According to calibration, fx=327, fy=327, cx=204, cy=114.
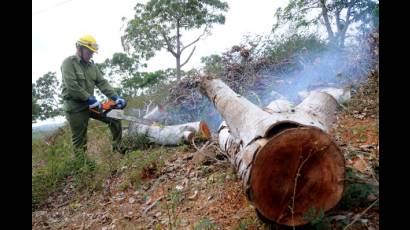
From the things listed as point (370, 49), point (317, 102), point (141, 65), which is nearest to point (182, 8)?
point (141, 65)

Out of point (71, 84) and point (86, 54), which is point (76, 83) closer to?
point (71, 84)

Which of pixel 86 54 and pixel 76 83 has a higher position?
pixel 86 54

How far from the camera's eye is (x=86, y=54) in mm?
5016

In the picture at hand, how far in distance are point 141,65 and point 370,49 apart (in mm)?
12834

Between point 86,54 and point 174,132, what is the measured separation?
1803 mm

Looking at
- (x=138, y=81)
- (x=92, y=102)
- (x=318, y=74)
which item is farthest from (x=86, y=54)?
(x=138, y=81)

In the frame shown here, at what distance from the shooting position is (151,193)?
3416 millimetres

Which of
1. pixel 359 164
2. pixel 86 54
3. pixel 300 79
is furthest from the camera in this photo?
pixel 300 79

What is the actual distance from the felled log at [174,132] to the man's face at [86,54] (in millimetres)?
1356

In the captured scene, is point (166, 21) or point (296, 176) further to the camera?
point (166, 21)

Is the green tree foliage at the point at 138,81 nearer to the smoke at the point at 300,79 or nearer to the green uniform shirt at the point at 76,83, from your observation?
the smoke at the point at 300,79

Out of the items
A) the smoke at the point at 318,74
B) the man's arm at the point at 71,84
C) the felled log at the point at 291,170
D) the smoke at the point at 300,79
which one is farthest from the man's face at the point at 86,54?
the felled log at the point at 291,170

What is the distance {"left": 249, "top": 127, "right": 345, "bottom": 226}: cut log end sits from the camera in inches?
68.8
